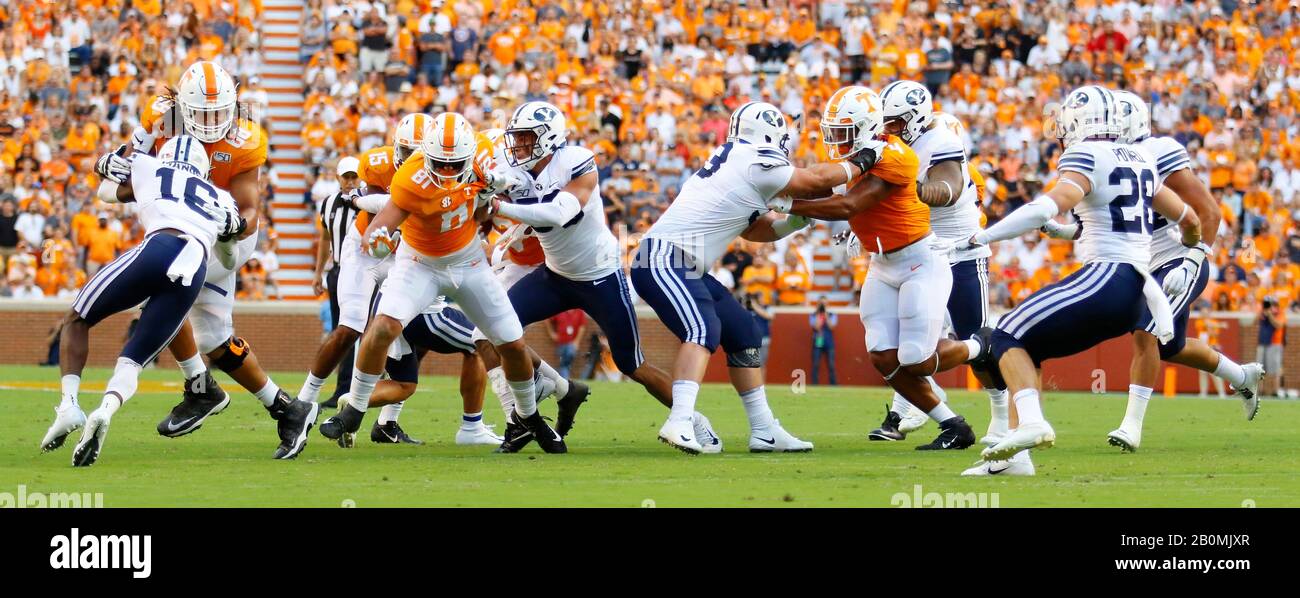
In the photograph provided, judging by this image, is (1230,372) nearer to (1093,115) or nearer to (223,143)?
(1093,115)

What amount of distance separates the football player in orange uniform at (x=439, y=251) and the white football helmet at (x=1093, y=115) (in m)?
3.05

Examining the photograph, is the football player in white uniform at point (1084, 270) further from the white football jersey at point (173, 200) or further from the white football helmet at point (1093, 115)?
the white football jersey at point (173, 200)

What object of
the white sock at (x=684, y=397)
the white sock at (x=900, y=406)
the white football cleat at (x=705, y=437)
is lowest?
the white sock at (x=900, y=406)

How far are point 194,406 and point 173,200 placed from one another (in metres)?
1.75

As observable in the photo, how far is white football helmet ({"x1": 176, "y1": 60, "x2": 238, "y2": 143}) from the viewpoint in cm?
970

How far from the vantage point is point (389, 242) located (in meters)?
9.08

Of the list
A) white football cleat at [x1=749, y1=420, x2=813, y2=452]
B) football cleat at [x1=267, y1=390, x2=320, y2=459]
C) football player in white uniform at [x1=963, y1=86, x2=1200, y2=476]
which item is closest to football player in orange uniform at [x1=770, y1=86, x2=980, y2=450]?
white football cleat at [x1=749, y1=420, x2=813, y2=452]

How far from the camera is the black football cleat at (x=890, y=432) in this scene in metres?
11.2

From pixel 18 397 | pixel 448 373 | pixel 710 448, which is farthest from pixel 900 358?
pixel 448 373

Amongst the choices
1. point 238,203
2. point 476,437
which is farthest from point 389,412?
point 238,203

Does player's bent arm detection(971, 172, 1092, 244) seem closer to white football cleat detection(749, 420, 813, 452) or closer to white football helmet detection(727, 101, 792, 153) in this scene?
white football helmet detection(727, 101, 792, 153)

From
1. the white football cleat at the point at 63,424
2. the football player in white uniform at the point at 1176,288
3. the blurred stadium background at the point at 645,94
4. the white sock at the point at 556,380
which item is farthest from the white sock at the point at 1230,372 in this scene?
the blurred stadium background at the point at 645,94

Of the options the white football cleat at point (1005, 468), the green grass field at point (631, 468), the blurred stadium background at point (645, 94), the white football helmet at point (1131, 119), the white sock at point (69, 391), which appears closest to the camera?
the green grass field at point (631, 468)
